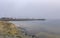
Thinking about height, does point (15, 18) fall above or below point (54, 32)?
above

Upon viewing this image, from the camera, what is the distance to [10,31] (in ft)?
18.1

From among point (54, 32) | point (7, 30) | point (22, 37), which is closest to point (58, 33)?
point (54, 32)

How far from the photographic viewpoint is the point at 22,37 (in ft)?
18.4

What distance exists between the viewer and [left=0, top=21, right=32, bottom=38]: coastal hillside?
5391 mm

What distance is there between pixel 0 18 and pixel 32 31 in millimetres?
1210

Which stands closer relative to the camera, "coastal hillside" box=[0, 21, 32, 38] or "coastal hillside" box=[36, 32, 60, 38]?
"coastal hillside" box=[0, 21, 32, 38]

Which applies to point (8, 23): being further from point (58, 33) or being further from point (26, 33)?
point (58, 33)

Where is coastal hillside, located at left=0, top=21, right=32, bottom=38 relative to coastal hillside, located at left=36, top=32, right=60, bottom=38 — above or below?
above

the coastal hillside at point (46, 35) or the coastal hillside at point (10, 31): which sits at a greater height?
the coastal hillside at point (10, 31)

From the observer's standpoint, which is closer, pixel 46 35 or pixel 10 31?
pixel 10 31

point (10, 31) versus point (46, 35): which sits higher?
point (10, 31)

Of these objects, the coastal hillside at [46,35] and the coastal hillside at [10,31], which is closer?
the coastal hillside at [10,31]

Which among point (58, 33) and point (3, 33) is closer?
point (3, 33)

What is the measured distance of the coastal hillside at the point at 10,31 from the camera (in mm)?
5391
